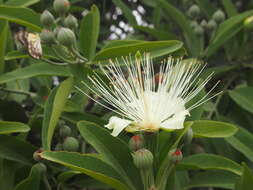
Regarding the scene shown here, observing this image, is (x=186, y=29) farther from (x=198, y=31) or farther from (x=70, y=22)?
(x=70, y=22)

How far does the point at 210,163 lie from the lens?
1.65 m

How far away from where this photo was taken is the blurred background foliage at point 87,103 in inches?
68.9

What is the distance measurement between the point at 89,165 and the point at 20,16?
0.71 m

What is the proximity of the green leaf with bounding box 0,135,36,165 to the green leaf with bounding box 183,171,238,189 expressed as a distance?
54 centimetres

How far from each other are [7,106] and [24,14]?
349 millimetres

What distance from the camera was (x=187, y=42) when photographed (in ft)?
8.11

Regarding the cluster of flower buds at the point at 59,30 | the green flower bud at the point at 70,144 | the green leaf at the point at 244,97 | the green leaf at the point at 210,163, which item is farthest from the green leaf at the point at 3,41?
the green leaf at the point at 244,97

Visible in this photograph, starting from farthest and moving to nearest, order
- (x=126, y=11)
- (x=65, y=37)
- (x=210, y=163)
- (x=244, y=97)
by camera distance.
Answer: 1. (x=126, y=11)
2. (x=244, y=97)
3. (x=65, y=37)
4. (x=210, y=163)

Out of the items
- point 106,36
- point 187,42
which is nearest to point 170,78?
point 187,42

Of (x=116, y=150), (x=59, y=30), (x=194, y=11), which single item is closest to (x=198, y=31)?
(x=194, y=11)

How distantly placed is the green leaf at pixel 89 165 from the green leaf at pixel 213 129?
0.86 feet

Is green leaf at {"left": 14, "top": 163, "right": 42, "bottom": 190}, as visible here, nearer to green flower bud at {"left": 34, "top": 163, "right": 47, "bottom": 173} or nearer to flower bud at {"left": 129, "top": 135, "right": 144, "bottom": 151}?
green flower bud at {"left": 34, "top": 163, "right": 47, "bottom": 173}

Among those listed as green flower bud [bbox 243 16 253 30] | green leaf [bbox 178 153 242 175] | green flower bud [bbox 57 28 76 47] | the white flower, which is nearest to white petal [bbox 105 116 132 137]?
the white flower

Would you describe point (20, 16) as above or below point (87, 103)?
above
